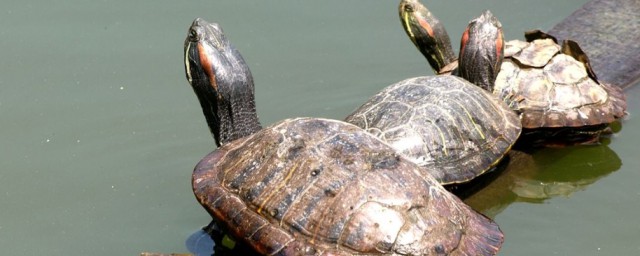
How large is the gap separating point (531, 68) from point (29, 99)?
128 inches

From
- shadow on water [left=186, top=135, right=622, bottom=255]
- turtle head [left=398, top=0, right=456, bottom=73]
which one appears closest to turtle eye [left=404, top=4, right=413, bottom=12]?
turtle head [left=398, top=0, right=456, bottom=73]

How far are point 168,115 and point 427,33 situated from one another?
1.86m

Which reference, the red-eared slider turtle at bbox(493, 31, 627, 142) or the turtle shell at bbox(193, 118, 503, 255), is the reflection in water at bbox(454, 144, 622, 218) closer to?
the red-eared slider turtle at bbox(493, 31, 627, 142)

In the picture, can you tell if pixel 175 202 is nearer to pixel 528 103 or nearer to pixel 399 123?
pixel 399 123

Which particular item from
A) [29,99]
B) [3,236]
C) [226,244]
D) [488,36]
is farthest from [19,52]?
[488,36]

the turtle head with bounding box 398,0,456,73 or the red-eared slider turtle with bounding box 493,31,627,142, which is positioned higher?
the turtle head with bounding box 398,0,456,73

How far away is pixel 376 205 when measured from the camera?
4008 mm

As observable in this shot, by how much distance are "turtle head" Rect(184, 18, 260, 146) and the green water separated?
43cm

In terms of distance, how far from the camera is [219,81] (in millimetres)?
5137

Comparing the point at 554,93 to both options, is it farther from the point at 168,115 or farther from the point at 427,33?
the point at 168,115

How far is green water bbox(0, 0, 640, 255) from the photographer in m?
4.96

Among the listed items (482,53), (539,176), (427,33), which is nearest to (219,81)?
(482,53)

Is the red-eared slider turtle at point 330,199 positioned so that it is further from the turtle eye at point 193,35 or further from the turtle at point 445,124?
the turtle eye at point 193,35

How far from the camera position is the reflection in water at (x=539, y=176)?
5227mm
